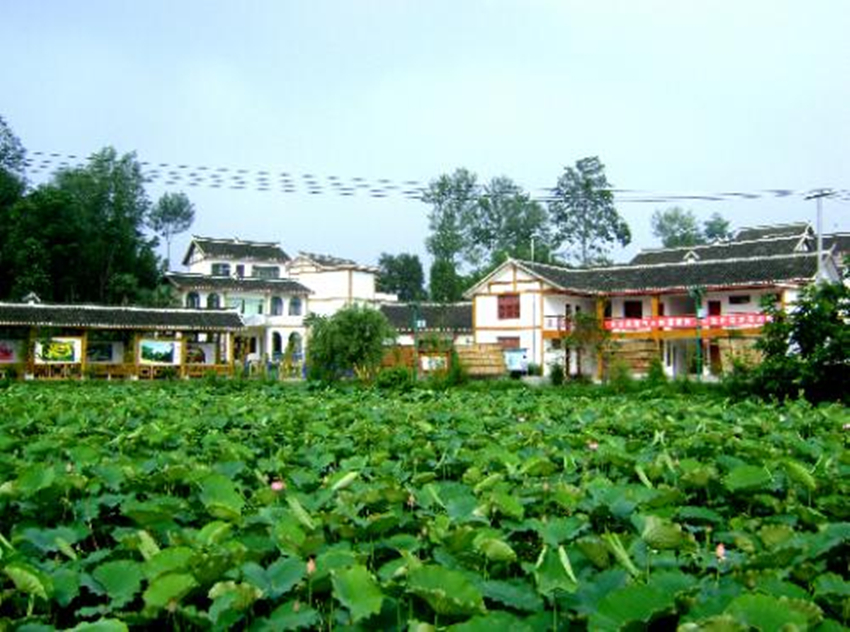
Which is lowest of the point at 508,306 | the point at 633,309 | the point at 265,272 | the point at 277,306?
the point at 633,309

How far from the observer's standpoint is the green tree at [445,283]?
4647 centimetres

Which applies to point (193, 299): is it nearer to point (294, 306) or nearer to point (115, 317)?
point (294, 306)

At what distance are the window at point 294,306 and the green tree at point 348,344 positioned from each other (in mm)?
20868

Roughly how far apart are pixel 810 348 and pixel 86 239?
115ft

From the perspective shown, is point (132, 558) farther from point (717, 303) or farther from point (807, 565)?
point (717, 303)

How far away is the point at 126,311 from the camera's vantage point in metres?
31.0

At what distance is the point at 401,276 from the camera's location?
59.3m

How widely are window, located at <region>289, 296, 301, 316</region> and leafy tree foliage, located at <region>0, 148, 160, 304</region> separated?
7.02 m

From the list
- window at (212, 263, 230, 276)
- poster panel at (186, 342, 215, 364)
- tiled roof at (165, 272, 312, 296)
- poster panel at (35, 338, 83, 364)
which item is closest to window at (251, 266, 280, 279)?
window at (212, 263, 230, 276)

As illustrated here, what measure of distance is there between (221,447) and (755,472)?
1.92 metres

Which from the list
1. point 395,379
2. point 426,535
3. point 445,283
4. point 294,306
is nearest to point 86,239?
point 294,306

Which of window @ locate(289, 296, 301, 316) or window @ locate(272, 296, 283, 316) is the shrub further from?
window @ locate(289, 296, 301, 316)

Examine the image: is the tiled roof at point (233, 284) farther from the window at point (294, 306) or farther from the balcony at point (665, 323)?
the balcony at point (665, 323)

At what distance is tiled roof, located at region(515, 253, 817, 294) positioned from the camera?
30266mm
